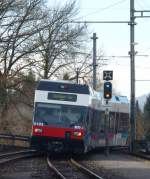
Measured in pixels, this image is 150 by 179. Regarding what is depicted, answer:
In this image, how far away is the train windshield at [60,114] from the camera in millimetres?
29297

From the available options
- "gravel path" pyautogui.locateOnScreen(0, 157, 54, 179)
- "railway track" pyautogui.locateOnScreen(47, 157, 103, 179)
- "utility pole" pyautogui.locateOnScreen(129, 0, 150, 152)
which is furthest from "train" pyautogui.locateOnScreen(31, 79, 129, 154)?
Result: "utility pole" pyautogui.locateOnScreen(129, 0, 150, 152)

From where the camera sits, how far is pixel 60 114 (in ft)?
96.5

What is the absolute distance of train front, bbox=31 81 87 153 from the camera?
29.3m

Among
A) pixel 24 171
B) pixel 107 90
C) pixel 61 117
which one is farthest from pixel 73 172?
pixel 107 90

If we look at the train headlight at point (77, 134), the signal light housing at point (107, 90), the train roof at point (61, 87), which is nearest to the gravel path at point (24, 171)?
the train headlight at point (77, 134)

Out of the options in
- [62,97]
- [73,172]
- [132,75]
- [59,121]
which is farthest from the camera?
[132,75]

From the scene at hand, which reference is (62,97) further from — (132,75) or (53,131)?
(132,75)

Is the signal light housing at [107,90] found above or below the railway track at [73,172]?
above

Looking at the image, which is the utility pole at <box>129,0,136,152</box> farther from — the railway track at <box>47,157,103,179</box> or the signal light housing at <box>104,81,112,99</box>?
the railway track at <box>47,157,103,179</box>

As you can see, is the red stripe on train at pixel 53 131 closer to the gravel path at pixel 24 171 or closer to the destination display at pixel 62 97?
the destination display at pixel 62 97

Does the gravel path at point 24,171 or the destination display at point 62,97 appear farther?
the destination display at point 62,97

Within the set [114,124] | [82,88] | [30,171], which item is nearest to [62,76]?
[114,124]

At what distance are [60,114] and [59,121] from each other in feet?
1.04

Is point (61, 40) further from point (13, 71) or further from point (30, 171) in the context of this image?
point (30, 171)
